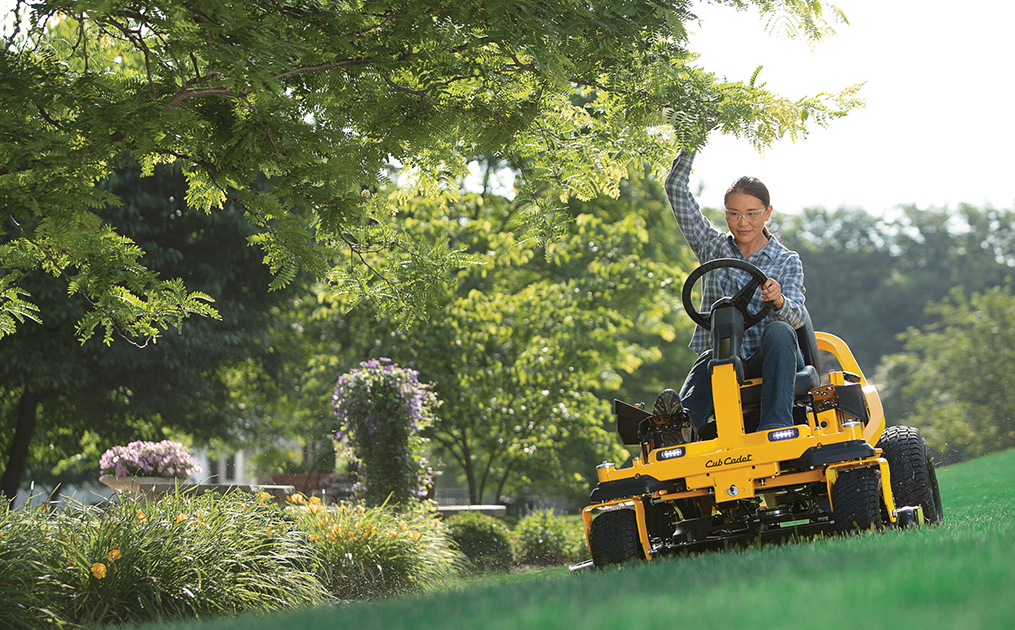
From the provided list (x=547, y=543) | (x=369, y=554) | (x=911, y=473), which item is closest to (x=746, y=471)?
(x=911, y=473)

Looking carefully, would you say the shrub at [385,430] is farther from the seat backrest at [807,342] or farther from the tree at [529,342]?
the seat backrest at [807,342]

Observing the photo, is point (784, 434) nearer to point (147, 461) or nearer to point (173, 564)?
point (173, 564)

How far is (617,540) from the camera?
439cm

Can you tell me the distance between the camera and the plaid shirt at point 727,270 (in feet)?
15.9

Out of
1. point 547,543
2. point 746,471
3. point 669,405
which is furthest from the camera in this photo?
point 547,543

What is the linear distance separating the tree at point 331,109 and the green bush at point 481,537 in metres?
4.92

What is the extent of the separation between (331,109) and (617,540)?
261 cm

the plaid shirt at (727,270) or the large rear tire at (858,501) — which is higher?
the plaid shirt at (727,270)

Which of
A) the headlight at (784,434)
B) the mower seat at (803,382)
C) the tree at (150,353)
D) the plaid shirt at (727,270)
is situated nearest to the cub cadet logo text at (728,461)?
the headlight at (784,434)

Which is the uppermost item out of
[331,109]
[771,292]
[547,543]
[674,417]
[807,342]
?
[331,109]

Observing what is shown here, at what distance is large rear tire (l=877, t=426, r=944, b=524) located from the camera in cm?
501

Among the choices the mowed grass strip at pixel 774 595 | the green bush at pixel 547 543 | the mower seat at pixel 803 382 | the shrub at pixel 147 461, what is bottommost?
the green bush at pixel 547 543

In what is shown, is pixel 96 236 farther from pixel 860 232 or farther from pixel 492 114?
pixel 860 232

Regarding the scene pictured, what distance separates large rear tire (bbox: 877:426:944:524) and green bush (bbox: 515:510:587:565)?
534 cm
